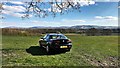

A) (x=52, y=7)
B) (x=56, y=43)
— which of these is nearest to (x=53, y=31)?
(x=56, y=43)

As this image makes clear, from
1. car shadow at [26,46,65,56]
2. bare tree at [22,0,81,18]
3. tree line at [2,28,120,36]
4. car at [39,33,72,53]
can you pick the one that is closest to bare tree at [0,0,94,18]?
bare tree at [22,0,81,18]

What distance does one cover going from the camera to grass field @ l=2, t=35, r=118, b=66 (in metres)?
18.5

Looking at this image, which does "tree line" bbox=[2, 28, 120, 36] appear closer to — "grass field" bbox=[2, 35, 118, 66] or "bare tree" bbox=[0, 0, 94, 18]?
"grass field" bbox=[2, 35, 118, 66]

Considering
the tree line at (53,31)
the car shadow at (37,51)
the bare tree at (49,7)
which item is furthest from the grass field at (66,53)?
the bare tree at (49,7)

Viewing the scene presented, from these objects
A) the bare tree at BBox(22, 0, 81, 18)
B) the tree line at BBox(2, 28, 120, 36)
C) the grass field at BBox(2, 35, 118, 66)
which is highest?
the bare tree at BBox(22, 0, 81, 18)

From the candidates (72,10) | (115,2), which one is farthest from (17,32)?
(115,2)

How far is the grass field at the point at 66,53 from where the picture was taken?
1852 centimetres

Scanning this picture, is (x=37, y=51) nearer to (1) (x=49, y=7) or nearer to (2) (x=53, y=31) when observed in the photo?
(2) (x=53, y=31)

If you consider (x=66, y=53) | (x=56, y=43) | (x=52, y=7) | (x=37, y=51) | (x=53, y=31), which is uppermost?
(x=52, y=7)

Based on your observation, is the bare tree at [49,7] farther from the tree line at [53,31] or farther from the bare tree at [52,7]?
the tree line at [53,31]

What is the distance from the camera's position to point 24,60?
18.5 meters

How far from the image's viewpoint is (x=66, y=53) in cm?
1866

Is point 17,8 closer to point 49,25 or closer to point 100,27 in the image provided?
point 49,25

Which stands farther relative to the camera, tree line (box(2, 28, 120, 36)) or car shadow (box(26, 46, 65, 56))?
car shadow (box(26, 46, 65, 56))
